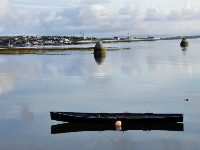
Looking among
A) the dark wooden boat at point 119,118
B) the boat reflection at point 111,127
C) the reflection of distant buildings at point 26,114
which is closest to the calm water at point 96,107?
the reflection of distant buildings at point 26,114

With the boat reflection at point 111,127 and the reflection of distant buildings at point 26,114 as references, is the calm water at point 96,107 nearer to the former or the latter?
the reflection of distant buildings at point 26,114

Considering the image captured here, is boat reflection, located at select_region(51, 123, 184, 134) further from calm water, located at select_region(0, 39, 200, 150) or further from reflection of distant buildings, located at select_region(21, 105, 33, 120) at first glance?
reflection of distant buildings, located at select_region(21, 105, 33, 120)

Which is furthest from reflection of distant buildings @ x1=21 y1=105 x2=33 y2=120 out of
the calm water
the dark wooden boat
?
the dark wooden boat

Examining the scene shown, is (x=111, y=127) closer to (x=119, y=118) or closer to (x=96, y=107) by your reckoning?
(x=119, y=118)

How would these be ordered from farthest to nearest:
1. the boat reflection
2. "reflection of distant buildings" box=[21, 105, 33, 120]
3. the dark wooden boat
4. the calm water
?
"reflection of distant buildings" box=[21, 105, 33, 120] < the dark wooden boat < the boat reflection < the calm water

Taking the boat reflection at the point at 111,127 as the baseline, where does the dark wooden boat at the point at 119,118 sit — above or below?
above

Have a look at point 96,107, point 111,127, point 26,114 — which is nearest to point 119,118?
point 111,127

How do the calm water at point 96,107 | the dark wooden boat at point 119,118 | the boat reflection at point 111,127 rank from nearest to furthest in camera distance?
the calm water at point 96,107 → the boat reflection at point 111,127 → the dark wooden boat at point 119,118

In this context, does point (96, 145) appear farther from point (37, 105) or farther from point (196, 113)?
point (37, 105)

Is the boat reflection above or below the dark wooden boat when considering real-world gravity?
below

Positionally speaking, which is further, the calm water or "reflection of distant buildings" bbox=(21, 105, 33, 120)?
"reflection of distant buildings" bbox=(21, 105, 33, 120)

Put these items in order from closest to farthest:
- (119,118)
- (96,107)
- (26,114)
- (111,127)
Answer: (111,127) < (119,118) < (26,114) < (96,107)

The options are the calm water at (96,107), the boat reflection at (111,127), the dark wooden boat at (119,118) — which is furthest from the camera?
the dark wooden boat at (119,118)

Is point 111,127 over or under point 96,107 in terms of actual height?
under
